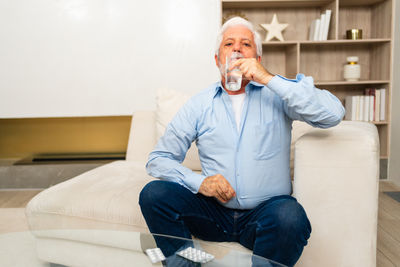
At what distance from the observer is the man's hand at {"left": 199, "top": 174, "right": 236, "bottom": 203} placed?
129 cm

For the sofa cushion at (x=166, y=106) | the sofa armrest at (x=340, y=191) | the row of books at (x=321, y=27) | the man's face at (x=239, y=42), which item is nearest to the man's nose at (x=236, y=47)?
the man's face at (x=239, y=42)

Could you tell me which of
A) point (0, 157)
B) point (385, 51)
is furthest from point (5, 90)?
point (385, 51)

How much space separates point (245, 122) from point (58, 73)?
225 centimetres

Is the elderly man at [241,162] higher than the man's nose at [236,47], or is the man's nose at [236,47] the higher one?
the man's nose at [236,47]

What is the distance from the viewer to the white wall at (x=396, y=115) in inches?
127

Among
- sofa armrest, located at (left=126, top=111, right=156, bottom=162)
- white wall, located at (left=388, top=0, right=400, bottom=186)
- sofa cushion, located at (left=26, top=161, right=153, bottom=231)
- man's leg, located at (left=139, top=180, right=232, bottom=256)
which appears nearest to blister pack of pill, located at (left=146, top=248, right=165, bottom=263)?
man's leg, located at (left=139, top=180, right=232, bottom=256)

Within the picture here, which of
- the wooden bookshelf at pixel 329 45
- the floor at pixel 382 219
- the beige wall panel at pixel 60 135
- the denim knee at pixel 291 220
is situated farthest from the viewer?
the beige wall panel at pixel 60 135

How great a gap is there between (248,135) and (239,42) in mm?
382

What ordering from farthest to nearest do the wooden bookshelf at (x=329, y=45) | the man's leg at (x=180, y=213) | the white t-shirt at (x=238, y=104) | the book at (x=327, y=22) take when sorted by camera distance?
the wooden bookshelf at (x=329, y=45)
the book at (x=327, y=22)
the white t-shirt at (x=238, y=104)
the man's leg at (x=180, y=213)

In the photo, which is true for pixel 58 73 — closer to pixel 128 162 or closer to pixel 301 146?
pixel 128 162

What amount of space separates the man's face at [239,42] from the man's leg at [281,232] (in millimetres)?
613

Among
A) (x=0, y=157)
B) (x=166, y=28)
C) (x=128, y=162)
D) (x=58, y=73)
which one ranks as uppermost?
(x=166, y=28)

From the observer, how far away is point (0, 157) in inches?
150

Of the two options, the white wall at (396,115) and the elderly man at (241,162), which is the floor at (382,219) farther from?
the elderly man at (241,162)
